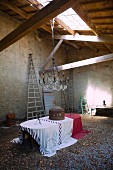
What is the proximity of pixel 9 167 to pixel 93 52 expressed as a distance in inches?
317

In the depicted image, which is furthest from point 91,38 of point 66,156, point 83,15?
point 66,156

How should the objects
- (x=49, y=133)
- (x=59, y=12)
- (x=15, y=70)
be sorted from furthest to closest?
(x=15, y=70) → (x=49, y=133) → (x=59, y=12)

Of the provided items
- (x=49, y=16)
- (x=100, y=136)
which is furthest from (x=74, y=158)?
(x=49, y=16)

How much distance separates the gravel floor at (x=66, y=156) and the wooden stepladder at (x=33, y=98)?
2.80 meters

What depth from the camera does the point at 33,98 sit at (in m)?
8.21

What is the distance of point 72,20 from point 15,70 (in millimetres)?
3192

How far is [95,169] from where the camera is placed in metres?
3.31

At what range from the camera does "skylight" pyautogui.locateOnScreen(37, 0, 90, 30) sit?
5678 mm

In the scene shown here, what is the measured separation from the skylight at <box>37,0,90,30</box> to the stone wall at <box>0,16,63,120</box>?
2.30 metres

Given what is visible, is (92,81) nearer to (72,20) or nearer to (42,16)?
(72,20)

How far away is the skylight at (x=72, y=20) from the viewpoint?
5.68 m

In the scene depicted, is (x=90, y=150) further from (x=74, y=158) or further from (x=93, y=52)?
(x=93, y=52)

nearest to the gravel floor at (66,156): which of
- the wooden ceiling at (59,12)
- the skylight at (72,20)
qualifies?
the wooden ceiling at (59,12)

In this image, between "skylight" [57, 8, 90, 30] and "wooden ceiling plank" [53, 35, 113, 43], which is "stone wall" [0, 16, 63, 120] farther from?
"skylight" [57, 8, 90, 30]
